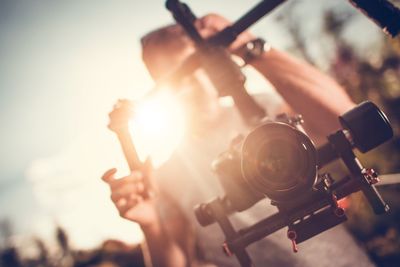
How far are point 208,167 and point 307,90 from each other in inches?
55.5

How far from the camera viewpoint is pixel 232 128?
311 cm

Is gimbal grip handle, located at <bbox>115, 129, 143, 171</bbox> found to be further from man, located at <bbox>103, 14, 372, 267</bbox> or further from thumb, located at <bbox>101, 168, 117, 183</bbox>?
thumb, located at <bbox>101, 168, 117, 183</bbox>

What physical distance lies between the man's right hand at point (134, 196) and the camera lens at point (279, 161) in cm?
99

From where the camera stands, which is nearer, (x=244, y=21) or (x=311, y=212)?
(x=311, y=212)

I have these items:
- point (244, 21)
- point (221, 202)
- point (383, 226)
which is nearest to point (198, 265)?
point (221, 202)

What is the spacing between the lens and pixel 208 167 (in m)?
3.06

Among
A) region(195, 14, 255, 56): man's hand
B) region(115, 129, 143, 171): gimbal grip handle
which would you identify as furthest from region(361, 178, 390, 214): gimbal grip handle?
region(115, 129, 143, 171): gimbal grip handle

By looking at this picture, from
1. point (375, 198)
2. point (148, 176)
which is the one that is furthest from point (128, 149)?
point (375, 198)

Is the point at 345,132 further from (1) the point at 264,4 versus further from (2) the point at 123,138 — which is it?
(2) the point at 123,138

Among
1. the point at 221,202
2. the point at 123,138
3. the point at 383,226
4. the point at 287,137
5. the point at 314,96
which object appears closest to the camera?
the point at 287,137

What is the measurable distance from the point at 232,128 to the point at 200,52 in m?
1.56

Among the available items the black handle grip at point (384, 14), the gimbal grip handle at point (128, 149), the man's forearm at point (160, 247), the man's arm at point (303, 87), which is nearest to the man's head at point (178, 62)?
the man's arm at point (303, 87)

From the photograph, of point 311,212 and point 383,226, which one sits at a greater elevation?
point 311,212

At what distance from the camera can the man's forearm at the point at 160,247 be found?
2.32m
